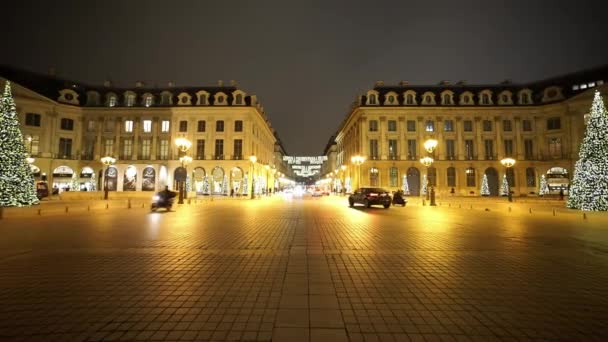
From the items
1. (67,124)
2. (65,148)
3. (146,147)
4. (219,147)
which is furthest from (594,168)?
(67,124)

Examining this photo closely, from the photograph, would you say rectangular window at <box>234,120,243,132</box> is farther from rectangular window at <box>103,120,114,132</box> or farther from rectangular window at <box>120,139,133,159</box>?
rectangular window at <box>103,120,114,132</box>

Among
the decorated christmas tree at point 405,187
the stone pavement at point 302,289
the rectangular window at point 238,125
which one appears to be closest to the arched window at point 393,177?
the decorated christmas tree at point 405,187

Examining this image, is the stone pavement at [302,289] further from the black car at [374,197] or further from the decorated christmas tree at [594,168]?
the decorated christmas tree at [594,168]

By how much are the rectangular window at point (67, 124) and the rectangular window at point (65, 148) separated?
69.8 inches

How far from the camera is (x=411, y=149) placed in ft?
168

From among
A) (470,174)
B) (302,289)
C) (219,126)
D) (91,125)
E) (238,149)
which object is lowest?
(302,289)

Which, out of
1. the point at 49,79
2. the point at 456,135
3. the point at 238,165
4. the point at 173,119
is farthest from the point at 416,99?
the point at 49,79

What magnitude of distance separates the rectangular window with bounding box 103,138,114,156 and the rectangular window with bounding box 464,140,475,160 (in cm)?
5942

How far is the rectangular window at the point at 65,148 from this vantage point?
47812mm

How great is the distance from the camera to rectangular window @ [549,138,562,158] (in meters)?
47.5

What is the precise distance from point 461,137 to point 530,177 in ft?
41.9

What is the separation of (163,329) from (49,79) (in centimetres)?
6498

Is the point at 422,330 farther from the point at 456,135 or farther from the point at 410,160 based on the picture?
the point at 456,135

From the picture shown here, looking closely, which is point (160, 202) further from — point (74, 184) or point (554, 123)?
point (554, 123)
